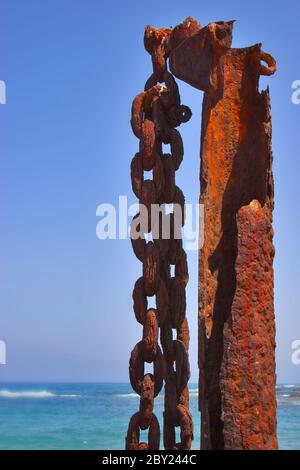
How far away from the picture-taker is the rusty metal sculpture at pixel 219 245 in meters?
3.02

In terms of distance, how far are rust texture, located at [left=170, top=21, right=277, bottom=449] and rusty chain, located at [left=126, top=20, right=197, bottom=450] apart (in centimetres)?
19

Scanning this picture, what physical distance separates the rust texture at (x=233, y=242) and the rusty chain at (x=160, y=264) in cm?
19

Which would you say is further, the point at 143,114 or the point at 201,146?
the point at 143,114

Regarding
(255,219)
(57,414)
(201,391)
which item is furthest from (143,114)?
(57,414)

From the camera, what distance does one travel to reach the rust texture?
118 inches

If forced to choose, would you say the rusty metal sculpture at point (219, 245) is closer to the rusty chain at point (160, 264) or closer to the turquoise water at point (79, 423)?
the rusty chain at point (160, 264)

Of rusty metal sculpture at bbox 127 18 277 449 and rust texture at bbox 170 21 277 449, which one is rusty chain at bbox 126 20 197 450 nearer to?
rusty metal sculpture at bbox 127 18 277 449

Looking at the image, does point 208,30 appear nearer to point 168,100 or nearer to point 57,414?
point 168,100

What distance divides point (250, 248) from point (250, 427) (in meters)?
Result: 0.69

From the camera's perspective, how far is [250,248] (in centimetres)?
314

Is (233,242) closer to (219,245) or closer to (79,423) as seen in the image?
(219,245)

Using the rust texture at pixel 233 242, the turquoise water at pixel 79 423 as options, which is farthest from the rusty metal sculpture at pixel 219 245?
the turquoise water at pixel 79 423

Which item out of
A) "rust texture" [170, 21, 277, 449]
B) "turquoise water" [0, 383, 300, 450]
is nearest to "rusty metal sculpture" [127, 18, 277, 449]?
"rust texture" [170, 21, 277, 449]

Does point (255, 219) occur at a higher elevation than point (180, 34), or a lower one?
lower
